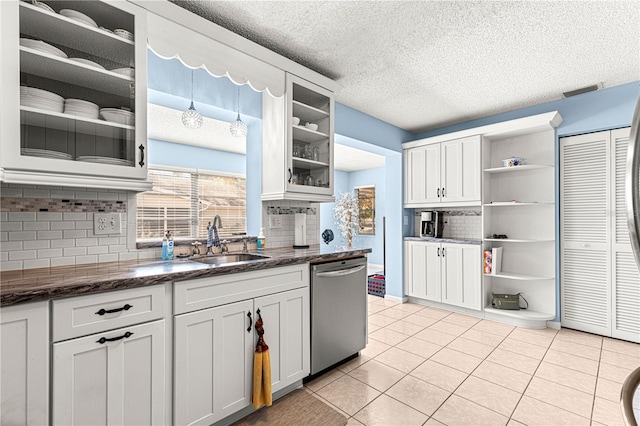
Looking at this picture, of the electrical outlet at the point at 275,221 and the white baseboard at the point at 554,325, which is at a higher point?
the electrical outlet at the point at 275,221

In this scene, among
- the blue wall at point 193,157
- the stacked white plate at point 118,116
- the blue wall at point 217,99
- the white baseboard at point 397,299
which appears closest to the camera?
the stacked white plate at point 118,116

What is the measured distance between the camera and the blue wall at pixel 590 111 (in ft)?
9.96

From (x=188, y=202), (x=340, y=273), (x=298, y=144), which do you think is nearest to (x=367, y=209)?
(x=188, y=202)

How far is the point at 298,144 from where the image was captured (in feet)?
8.82

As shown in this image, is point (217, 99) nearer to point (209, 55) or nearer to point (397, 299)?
point (209, 55)

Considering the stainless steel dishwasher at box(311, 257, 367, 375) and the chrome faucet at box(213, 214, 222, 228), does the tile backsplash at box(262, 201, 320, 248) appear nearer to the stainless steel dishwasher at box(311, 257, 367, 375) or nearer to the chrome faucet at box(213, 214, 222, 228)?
the chrome faucet at box(213, 214, 222, 228)

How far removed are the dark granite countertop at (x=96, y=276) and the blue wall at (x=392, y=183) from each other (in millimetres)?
2483

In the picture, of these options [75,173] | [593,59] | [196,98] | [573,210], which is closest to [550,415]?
[573,210]

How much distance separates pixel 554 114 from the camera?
3.23 metres

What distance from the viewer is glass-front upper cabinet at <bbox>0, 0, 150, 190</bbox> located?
138 centimetres

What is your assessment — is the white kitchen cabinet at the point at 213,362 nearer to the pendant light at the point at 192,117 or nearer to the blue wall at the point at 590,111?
the pendant light at the point at 192,117

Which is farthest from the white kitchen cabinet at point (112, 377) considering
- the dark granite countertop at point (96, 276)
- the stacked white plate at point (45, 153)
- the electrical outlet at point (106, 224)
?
the stacked white plate at point (45, 153)

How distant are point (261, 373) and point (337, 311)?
2.67 ft

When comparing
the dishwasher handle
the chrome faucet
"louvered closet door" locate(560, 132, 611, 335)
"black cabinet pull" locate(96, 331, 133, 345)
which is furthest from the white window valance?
"louvered closet door" locate(560, 132, 611, 335)
